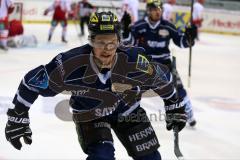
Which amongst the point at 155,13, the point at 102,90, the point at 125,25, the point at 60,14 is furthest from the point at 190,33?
the point at 60,14

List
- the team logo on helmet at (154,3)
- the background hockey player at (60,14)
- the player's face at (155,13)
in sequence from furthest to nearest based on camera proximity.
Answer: the background hockey player at (60,14)
the player's face at (155,13)
the team logo on helmet at (154,3)

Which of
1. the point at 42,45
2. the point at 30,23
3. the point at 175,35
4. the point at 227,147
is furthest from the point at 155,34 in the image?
the point at 30,23

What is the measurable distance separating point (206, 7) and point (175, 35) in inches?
584

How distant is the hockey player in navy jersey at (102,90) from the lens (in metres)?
3.10

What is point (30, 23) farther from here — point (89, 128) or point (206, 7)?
point (89, 128)

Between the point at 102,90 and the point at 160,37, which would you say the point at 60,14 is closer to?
the point at 160,37

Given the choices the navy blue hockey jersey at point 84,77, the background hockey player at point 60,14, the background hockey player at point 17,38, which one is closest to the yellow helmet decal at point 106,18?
the navy blue hockey jersey at point 84,77

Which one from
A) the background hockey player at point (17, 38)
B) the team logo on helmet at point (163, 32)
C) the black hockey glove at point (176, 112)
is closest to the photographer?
the black hockey glove at point (176, 112)

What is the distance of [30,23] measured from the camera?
59.2 ft

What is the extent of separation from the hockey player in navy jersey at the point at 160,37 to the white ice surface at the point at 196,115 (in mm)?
507

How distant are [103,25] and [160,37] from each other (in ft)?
9.82

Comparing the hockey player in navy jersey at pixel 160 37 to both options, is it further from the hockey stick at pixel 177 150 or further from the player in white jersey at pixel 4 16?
the player in white jersey at pixel 4 16

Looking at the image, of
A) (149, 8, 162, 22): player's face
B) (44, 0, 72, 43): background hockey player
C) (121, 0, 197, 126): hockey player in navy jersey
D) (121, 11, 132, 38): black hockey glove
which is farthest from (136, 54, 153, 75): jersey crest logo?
(44, 0, 72, 43): background hockey player

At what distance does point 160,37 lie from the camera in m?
5.98
